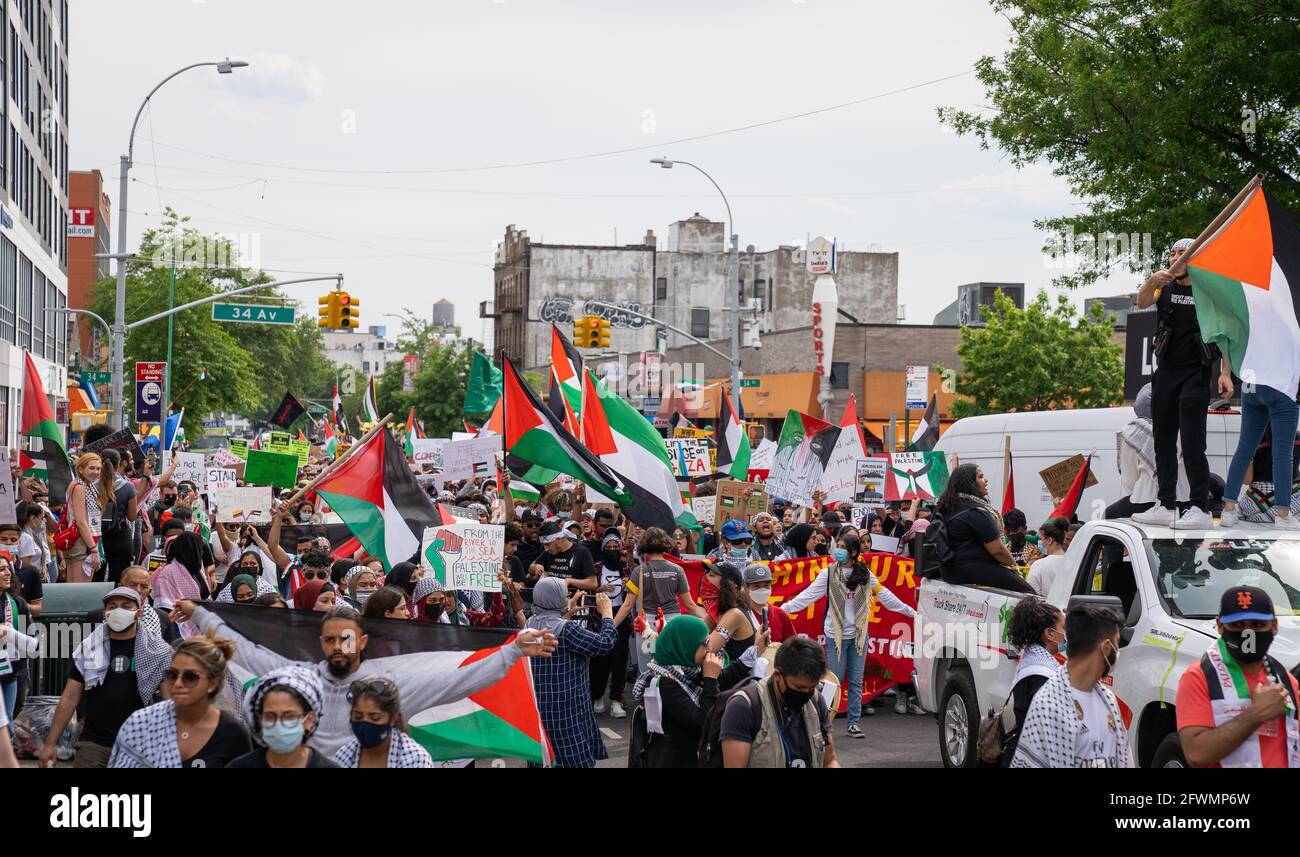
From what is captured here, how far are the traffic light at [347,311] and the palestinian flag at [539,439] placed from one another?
1931 cm

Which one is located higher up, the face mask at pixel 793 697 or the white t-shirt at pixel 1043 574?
the white t-shirt at pixel 1043 574

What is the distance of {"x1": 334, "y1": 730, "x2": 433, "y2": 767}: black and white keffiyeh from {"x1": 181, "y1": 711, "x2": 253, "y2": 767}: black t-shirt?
1.66 ft

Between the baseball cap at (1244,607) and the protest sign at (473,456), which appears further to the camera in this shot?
the protest sign at (473,456)

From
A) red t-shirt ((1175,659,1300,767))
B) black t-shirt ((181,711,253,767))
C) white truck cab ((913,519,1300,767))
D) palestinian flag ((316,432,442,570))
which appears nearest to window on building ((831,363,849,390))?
palestinian flag ((316,432,442,570))

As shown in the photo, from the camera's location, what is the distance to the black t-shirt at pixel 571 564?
12859 mm

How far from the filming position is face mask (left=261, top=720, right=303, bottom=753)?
204 inches

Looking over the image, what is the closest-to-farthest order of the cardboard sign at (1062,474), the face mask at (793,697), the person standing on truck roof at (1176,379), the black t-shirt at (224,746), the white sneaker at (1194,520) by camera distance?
the black t-shirt at (224,746)
the face mask at (793,697)
the white sneaker at (1194,520)
the person standing on truck roof at (1176,379)
the cardboard sign at (1062,474)

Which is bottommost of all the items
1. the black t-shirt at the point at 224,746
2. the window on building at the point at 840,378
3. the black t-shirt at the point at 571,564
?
the black t-shirt at the point at 224,746

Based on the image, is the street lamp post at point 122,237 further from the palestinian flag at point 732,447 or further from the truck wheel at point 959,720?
the truck wheel at point 959,720

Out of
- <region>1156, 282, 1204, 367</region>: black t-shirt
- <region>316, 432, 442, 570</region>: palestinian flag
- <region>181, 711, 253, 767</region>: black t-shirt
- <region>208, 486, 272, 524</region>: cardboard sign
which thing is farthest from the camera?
<region>208, 486, 272, 524</region>: cardboard sign

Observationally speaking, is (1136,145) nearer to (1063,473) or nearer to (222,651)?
(1063,473)

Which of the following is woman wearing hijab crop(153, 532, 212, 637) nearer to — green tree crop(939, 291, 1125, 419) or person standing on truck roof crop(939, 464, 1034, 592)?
person standing on truck roof crop(939, 464, 1034, 592)

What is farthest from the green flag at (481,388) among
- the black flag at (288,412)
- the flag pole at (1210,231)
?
the flag pole at (1210,231)
